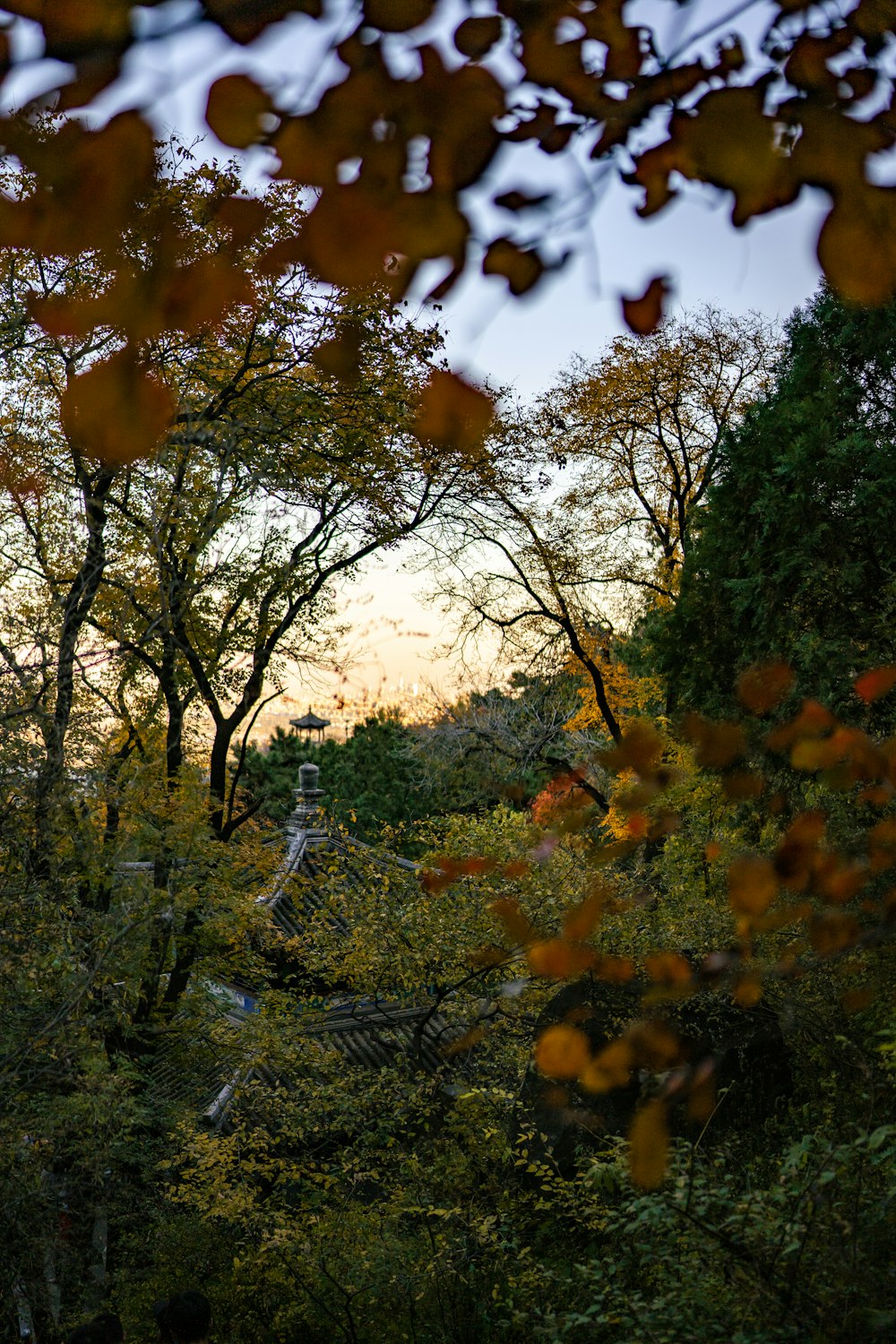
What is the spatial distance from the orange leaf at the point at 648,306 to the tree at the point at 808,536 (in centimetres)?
810

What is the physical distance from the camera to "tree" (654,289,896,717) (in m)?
10.1

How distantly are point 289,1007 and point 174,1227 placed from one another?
3643 millimetres

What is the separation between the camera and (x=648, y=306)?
2012mm

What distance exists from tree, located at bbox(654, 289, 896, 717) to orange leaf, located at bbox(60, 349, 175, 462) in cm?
885

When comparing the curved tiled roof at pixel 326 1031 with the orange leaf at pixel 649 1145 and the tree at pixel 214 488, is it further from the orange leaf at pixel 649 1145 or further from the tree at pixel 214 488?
the orange leaf at pixel 649 1145

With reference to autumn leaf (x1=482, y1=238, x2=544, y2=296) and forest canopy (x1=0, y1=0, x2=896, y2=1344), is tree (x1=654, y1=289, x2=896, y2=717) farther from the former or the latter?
autumn leaf (x1=482, y1=238, x2=544, y2=296)

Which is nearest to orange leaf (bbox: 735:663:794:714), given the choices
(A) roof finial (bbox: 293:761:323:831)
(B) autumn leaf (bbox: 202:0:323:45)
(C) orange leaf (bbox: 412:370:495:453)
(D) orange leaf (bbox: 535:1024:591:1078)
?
(D) orange leaf (bbox: 535:1024:591:1078)

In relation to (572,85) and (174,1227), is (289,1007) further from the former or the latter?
(572,85)

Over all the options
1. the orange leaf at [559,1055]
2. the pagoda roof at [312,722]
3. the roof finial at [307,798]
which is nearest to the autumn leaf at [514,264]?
the orange leaf at [559,1055]

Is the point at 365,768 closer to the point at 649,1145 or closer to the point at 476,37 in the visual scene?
the point at 649,1145

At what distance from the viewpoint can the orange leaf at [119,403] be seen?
1539mm

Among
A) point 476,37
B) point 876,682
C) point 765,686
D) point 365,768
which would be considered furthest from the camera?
point 365,768

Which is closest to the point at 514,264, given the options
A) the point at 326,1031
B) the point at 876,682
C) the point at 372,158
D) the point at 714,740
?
the point at 372,158

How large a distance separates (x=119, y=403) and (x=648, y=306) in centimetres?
102
